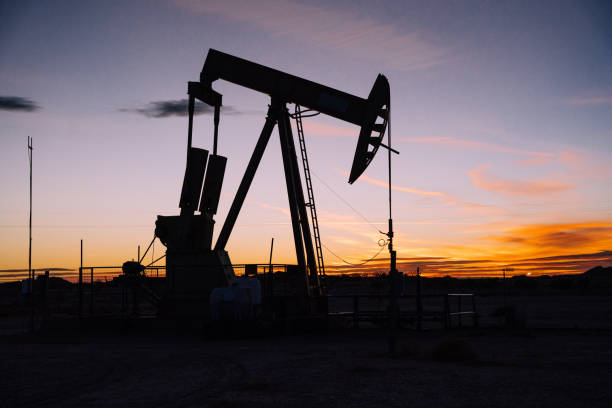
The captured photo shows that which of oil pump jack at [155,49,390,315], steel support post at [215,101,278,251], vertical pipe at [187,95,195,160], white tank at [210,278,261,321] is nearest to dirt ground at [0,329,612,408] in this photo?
white tank at [210,278,261,321]

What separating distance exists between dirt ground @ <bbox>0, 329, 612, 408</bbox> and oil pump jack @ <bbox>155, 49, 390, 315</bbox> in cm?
295

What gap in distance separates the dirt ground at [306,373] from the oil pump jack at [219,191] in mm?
2953

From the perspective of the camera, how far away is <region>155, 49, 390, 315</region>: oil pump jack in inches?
791

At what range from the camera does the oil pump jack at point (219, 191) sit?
791 inches

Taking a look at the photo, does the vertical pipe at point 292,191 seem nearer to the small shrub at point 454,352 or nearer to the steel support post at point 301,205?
the steel support post at point 301,205

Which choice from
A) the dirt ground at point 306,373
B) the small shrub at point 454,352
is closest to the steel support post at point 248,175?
the dirt ground at point 306,373

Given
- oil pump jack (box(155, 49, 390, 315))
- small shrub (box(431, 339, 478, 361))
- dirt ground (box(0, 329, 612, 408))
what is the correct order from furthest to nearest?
oil pump jack (box(155, 49, 390, 315)) < small shrub (box(431, 339, 478, 361)) < dirt ground (box(0, 329, 612, 408))

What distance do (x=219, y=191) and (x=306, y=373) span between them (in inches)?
437

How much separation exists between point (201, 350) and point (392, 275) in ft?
16.2

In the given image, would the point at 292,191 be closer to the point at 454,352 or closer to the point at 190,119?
the point at 190,119

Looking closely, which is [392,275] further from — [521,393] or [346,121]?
[346,121]

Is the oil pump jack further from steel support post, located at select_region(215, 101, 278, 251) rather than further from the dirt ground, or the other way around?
the dirt ground

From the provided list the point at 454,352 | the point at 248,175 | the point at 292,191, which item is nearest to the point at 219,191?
the point at 248,175

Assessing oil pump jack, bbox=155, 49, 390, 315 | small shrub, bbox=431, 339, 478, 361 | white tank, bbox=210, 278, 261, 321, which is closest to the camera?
small shrub, bbox=431, 339, 478, 361
